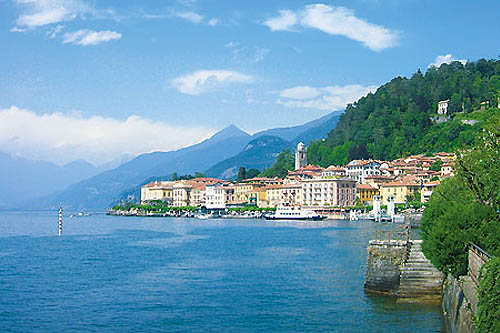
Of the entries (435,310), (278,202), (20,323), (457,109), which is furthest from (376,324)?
(457,109)

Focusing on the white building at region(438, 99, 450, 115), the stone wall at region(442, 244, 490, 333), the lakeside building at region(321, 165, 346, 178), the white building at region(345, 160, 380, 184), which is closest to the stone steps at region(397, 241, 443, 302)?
the stone wall at region(442, 244, 490, 333)

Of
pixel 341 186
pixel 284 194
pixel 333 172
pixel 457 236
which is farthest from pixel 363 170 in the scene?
pixel 457 236

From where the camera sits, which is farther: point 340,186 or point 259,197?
point 259,197

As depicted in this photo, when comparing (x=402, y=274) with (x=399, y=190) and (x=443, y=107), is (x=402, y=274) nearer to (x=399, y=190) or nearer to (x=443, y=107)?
(x=399, y=190)

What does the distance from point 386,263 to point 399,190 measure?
99.2 m

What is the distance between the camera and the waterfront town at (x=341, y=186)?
397 feet

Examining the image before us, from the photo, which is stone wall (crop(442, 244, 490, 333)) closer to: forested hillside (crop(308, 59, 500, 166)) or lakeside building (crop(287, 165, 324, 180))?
forested hillside (crop(308, 59, 500, 166))

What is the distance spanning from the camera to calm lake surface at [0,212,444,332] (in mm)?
22484

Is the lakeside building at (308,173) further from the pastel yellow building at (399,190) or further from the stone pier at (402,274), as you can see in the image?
the stone pier at (402,274)

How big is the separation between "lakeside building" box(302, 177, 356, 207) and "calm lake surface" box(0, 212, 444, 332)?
81730 mm

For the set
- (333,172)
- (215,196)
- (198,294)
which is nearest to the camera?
(198,294)

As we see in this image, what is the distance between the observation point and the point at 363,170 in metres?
140

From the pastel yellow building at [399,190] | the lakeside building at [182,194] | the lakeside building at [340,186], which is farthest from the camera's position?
the lakeside building at [182,194]

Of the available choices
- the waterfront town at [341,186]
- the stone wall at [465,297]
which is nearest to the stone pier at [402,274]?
the stone wall at [465,297]
